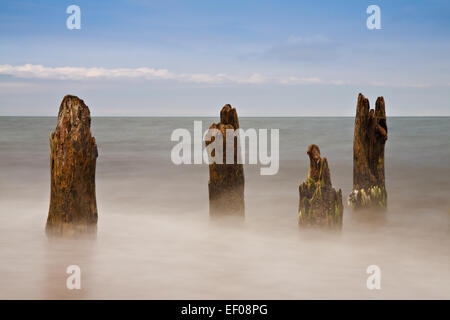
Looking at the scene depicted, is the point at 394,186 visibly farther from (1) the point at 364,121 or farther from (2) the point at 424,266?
(2) the point at 424,266

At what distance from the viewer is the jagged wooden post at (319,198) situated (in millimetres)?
8406

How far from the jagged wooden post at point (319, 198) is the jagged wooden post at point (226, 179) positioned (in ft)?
3.55

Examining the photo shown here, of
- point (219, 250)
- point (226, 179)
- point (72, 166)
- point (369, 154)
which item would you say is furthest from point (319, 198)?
point (72, 166)

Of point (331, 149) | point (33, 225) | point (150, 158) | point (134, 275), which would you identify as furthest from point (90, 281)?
point (331, 149)

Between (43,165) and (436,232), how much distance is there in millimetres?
14732

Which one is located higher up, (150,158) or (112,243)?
(150,158)

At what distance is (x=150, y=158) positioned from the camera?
24.7 m

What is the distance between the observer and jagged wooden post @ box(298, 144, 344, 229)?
841 cm

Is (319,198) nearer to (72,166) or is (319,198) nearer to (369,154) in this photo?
(369,154)

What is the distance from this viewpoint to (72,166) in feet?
25.4

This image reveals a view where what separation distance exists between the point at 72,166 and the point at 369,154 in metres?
5.58

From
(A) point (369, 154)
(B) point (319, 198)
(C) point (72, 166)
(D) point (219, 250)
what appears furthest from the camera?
(A) point (369, 154)

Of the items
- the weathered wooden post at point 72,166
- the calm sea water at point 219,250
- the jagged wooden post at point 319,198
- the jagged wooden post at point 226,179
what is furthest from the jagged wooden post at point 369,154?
the weathered wooden post at point 72,166

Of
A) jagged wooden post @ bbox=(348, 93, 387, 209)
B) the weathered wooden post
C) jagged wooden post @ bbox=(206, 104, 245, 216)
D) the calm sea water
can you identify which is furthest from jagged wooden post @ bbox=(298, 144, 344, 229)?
the weathered wooden post
